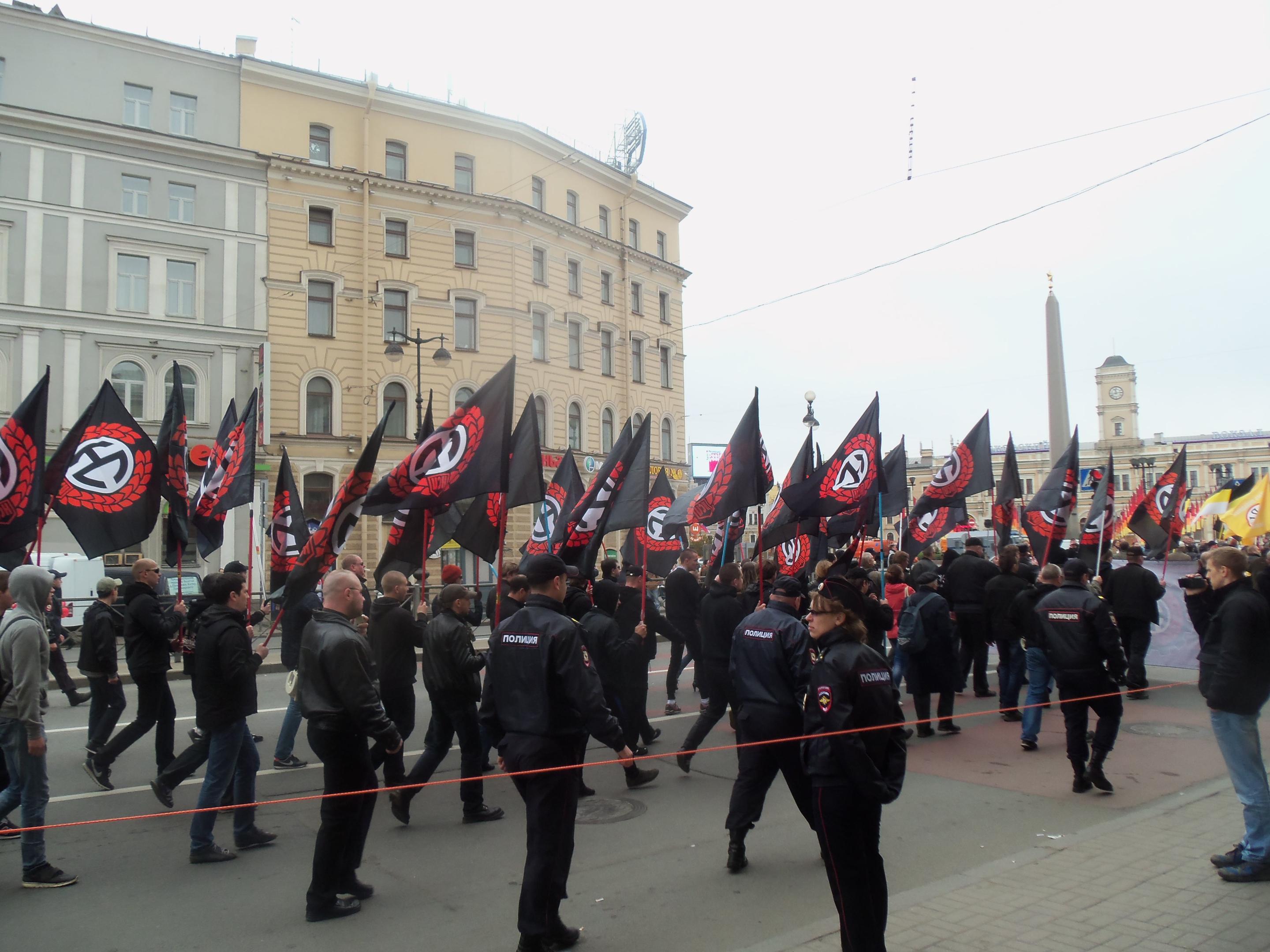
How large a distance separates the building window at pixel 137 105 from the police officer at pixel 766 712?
1331 inches

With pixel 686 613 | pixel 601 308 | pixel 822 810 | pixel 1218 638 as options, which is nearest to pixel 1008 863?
pixel 1218 638

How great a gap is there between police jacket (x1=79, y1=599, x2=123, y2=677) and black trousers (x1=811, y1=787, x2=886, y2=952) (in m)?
6.46

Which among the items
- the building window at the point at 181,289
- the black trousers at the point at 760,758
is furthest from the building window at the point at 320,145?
the black trousers at the point at 760,758

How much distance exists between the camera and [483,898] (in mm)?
5469

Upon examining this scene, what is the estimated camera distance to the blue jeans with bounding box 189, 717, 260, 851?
240 inches

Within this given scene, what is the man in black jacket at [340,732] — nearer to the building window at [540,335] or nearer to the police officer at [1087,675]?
the police officer at [1087,675]

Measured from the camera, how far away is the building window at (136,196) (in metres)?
31.8

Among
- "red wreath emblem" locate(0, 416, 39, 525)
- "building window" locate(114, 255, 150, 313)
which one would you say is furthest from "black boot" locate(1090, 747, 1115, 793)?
"building window" locate(114, 255, 150, 313)

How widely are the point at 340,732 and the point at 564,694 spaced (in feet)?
4.71

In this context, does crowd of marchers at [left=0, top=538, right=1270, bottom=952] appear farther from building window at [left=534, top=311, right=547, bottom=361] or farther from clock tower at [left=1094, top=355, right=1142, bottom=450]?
clock tower at [left=1094, top=355, right=1142, bottom=450]

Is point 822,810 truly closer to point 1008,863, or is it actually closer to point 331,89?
point 1008,863

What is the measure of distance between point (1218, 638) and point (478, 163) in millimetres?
35877

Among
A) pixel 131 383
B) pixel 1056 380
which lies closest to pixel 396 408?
pixel 131 383

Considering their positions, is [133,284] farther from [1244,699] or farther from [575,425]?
[1244,699]
